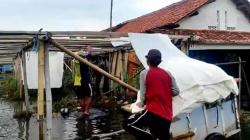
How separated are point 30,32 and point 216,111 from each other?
4113mm

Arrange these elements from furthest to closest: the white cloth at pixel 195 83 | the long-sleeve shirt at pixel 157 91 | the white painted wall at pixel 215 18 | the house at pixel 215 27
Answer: the white painted wall at pixel 215 18 → the house at pixel 215 27 → the white cloth at pixel 195 83 → the long-sleeve shirt at pixel 157 91

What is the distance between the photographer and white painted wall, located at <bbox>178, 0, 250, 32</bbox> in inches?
781

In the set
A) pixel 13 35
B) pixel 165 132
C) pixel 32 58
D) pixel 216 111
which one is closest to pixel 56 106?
pixel 32 58

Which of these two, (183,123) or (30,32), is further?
(30,32)

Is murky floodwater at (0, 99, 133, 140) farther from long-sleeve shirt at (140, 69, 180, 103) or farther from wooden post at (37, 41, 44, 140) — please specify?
long-sleeve shirt at (140, 69, 180, 103)

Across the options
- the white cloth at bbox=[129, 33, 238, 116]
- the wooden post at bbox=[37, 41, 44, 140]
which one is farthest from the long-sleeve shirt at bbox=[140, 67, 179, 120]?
the wooden post at bbox=[37, 41, 44, 140]

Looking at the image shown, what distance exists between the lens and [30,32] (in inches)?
358

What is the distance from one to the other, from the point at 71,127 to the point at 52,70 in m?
9.17

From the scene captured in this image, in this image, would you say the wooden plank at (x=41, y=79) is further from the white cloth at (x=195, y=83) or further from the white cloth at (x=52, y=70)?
the white cloth at (x=52, y=70)

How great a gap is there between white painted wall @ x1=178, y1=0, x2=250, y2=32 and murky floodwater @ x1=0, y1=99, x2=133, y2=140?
23.4 feet

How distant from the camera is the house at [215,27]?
15.2 metres

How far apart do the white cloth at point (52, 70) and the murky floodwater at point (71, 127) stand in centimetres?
552

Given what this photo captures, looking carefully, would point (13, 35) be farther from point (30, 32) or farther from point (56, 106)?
point (56, 106)

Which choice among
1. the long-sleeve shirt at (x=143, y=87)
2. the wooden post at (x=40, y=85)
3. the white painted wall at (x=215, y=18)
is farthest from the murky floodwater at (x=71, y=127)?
the white painted wall at (x=215, y=18)
